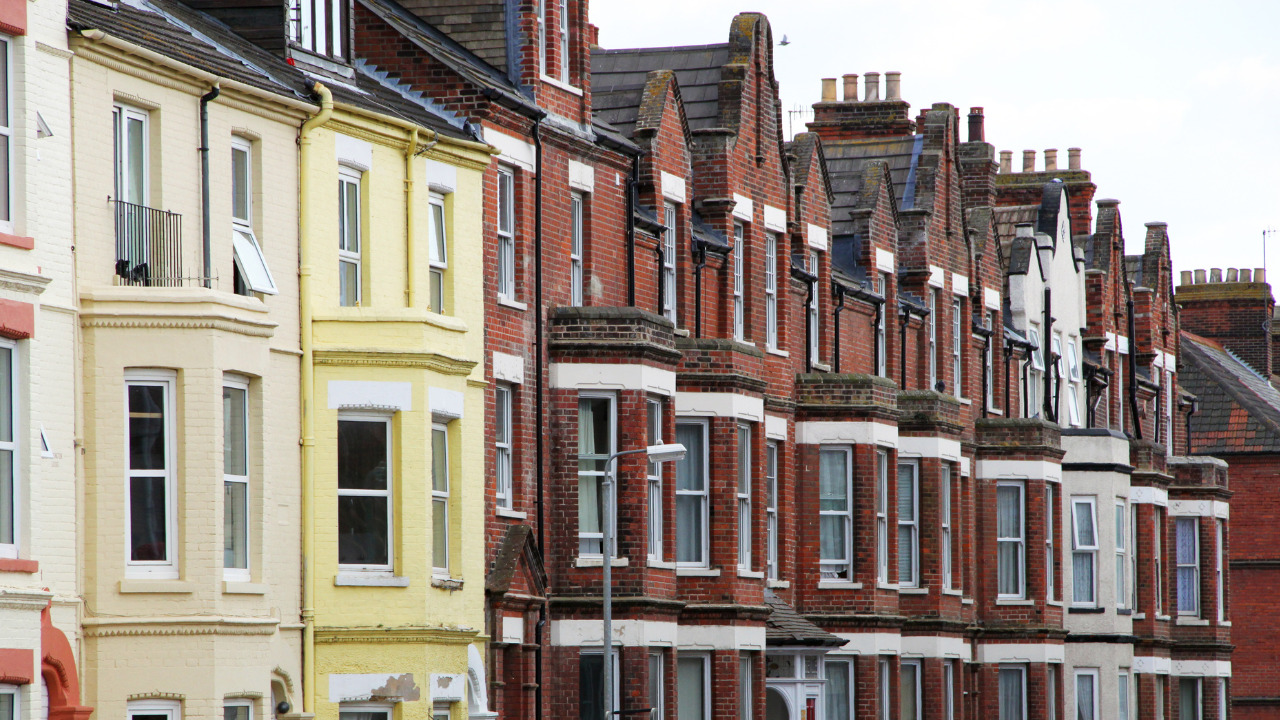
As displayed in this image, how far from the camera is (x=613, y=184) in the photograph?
1329 inches

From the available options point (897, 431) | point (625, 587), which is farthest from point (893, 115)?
point (625, 587)

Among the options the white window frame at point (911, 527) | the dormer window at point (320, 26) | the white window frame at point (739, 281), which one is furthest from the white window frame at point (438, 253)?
the white window frame at point (911, 527)

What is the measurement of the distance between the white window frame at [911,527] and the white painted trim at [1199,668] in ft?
51.5

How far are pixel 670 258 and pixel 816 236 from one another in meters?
5.96

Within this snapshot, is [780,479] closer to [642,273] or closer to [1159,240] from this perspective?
[642,273]

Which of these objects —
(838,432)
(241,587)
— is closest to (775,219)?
(838,432)

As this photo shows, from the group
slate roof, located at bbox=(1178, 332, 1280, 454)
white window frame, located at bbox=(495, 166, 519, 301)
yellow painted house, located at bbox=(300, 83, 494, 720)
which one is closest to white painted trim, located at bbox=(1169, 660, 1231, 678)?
slate roof, located at bbox=(1178, 332, 1280, 454)

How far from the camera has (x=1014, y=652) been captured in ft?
155

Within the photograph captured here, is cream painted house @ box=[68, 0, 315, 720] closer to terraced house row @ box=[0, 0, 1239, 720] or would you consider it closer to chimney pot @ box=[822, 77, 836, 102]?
terraced house row @ box=[0, 0, 1239, 720]

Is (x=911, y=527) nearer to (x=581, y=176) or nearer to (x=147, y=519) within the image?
(x=581, y=176)

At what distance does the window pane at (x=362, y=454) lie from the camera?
85.5 feet

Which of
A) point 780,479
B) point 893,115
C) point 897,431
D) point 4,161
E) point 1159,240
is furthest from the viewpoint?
point 1159,240

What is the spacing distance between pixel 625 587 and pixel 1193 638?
28.4 m

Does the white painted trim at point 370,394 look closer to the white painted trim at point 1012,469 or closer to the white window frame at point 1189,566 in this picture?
the white painted trim at point 1012,469
